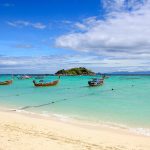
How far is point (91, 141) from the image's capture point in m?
9.95

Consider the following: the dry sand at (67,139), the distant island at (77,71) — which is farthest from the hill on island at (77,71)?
the dry sand at (67,139)

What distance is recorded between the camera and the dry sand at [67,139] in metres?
8.88

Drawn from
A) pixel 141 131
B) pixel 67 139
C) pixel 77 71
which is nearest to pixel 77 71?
pixel 77 71

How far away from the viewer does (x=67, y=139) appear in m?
10.0

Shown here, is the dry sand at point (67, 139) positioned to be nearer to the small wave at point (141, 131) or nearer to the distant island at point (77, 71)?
the small wave at point (141, 131)

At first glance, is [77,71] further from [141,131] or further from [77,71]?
[141,131]

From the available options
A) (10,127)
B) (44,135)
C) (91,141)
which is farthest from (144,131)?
(10,127)

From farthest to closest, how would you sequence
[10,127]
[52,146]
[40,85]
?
[40,85]
[10,127]
[52,146]

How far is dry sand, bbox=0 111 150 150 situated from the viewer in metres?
8.88

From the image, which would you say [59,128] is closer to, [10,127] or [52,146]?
[10,127]

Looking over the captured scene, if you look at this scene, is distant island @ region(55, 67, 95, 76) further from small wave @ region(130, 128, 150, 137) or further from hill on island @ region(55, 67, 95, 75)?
small wave @ region(130, 128, 150, 137)

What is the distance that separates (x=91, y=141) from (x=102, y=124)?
4.44 meters

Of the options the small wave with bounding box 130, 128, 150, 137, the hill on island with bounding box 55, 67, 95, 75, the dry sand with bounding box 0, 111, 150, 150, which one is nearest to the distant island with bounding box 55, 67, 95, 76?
the hill on island with bounding box 55, 67, 95, 75

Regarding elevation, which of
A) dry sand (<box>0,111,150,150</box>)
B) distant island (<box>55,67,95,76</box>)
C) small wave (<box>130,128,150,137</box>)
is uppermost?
distant island (<box>55,67,95,76</box>)
